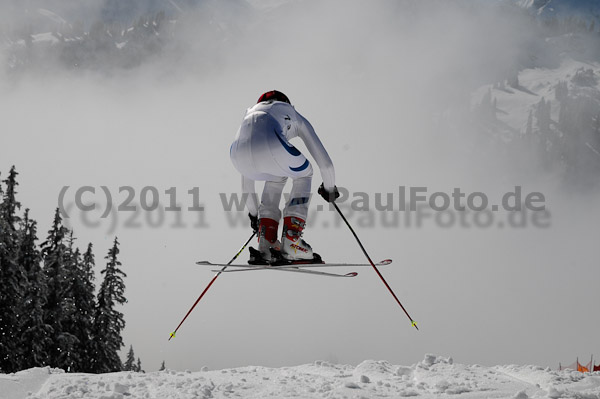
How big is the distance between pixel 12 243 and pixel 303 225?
60.8 ft

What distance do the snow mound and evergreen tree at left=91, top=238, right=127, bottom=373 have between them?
66.3ft

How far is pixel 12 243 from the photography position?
23.4m

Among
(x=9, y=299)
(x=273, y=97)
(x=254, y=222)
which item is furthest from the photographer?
(x=9, y=299)

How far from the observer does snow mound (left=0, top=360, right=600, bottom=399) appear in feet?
23.4

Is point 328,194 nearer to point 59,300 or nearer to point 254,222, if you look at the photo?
point 254,222

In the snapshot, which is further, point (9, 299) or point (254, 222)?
point (9, 299)

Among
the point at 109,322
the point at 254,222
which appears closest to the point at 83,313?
the point at 109,322

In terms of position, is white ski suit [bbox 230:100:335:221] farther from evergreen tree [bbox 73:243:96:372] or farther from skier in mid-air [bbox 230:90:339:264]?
evergreen tree [bbox 73:243:96:372]

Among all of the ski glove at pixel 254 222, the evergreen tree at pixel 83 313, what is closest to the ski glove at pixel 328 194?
the ski glove at pixel 254 222

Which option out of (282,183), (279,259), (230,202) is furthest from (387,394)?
(230,202)

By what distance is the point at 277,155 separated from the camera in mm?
8320

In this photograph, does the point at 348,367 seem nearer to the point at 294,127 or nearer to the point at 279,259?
the point at 279,259

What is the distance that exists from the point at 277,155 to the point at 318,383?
3132 millimetres

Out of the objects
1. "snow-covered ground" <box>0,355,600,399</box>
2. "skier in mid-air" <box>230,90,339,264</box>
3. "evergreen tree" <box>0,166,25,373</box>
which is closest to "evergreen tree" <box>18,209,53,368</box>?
"evergreen tree" <box>0,166,25,373</box>
